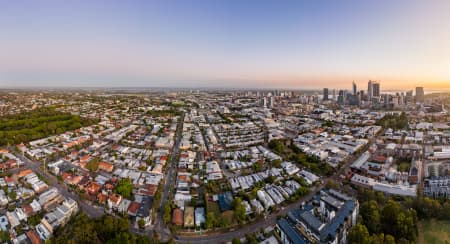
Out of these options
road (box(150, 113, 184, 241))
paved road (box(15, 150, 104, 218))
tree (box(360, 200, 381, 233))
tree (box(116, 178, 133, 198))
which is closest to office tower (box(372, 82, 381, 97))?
road (box(150, 113, 184, 241))

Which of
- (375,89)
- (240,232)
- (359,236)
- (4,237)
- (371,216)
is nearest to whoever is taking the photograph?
(359,236)

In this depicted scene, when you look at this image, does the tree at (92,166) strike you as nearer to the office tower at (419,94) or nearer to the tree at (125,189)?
the tree at (125,189)

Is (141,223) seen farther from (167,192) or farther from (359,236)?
(359,236)

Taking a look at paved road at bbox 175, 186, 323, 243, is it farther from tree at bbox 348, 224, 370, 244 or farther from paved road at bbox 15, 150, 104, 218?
paved road at bbox 15, 150, 104, 218

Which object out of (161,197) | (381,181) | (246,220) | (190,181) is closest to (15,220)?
(161,197)

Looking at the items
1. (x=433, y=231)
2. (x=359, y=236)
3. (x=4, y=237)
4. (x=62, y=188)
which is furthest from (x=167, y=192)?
(x=433, y=231)

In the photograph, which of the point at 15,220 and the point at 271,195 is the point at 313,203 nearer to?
the point at 271,195

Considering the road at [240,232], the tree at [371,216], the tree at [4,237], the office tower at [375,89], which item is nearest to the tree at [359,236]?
the tree at [371,216]
